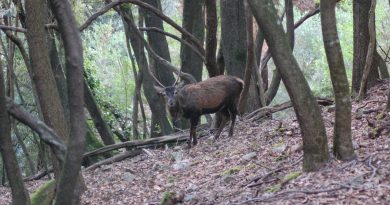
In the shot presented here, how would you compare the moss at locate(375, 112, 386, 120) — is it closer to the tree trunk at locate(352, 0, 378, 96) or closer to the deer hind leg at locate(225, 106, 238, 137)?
the tree trunk at locate(352, 0, 378, 96)

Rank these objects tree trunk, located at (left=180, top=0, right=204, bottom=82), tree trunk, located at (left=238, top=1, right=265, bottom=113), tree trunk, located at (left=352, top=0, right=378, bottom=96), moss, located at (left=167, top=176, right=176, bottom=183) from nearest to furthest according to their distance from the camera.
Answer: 1. moss, located at (left=167, top=176, right=176, bottom=183)
2. tree trunk, located at (left=352, top=0, right=378, bottom=96)
3. tree trunk, located at (left=238, top=1, right=265, bottom=113)
4. tree trunk, located at (left=180, top=0, right=204, bottom=82)

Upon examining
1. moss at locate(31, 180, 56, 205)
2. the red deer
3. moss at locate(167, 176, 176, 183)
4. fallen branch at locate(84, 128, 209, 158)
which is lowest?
moss at locate(167, 176, 176, 183)

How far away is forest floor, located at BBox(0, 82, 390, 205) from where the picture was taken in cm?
620

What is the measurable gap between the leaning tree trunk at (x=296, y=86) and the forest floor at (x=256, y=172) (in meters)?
0.20

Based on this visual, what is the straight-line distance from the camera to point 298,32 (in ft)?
94.0

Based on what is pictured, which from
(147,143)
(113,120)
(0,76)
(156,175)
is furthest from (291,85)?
(113,120)

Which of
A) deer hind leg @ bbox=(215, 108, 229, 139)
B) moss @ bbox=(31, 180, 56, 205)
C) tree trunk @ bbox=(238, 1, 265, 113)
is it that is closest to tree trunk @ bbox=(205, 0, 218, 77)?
tree trunk @ bbox=(238, 1, 265, 113)

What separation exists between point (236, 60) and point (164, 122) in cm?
337

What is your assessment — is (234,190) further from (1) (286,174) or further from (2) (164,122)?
(2) (164,122)

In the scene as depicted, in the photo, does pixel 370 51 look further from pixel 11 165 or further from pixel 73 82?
pixel 73 82

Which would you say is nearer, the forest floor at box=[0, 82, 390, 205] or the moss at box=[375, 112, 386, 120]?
the forest floor at box=[0, 82, 390, 205]

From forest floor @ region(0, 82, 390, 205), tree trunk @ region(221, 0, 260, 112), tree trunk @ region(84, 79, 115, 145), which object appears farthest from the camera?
tree trunk @ region(84, 79, 115, 145)

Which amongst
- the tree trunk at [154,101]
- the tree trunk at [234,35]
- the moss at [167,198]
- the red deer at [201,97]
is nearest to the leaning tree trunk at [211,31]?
the tree trunk at [234,35]

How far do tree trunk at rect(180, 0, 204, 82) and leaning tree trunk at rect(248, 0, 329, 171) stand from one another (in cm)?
740
